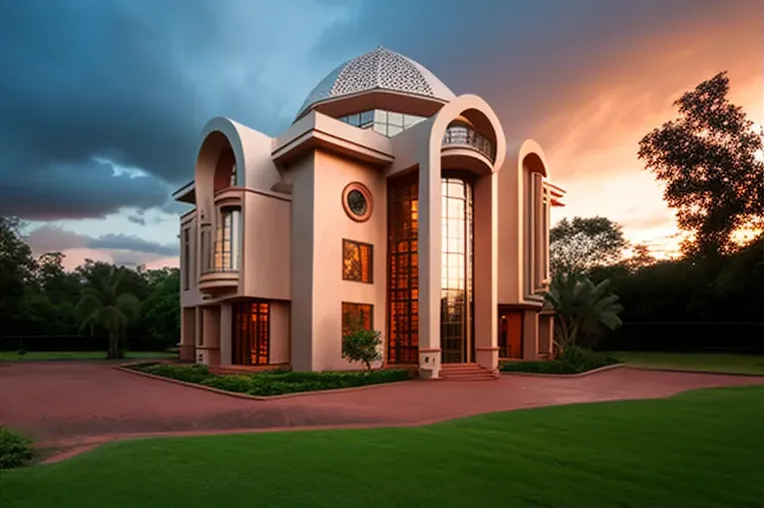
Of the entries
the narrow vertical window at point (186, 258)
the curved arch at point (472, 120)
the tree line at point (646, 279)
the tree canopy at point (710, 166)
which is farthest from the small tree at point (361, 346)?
the narrow vertical window at point (186, 258)

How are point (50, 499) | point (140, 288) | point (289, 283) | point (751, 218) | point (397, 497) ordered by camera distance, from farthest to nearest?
point (140, 288)
point (289, 283)
point (751, 218)
point (397, 497)
point (50, 499)

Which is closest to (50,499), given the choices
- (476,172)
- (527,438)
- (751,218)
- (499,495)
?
(499,495)

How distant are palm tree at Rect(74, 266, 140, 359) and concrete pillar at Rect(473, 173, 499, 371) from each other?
790 inches

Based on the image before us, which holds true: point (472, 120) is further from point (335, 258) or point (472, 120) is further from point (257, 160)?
point (257, 160)

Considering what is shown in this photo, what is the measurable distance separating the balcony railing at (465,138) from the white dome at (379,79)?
401cm

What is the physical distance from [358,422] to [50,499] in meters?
5.72

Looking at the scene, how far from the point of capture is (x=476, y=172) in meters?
21.5

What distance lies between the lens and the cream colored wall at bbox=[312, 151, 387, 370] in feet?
60.5

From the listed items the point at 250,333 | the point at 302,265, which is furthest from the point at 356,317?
the point at 250,333

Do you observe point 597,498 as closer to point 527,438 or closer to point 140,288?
point 527,438

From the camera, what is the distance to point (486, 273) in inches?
816

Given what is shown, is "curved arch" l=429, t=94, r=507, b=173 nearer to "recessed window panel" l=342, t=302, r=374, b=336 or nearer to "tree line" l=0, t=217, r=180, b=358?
"recessed window panel" l=342, t=302, r=374, b=336

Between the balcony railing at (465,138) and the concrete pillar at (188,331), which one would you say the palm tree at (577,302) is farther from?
the concrete pillar at (188,331)

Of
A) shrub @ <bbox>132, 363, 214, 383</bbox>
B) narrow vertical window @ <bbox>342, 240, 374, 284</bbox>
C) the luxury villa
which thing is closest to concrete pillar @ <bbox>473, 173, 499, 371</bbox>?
the luxury villa
